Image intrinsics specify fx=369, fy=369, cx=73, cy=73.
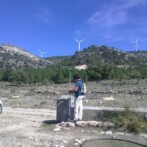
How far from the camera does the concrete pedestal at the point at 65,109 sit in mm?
14297

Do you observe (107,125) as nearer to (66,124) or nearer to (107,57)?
(66,124)

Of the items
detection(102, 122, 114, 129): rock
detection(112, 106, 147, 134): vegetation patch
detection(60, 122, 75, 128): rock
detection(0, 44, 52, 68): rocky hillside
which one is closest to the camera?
detection(112, 106, 147, 134): vegetation patch

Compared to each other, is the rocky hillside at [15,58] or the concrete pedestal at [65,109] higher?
the rocky hillside at [15,58]

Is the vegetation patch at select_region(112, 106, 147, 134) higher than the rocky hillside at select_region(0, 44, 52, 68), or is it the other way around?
the rocky hillside at select_region(0, 44, 52, 68)

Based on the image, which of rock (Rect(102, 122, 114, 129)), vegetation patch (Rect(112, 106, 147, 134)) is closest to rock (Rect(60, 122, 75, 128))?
rock (Rect(102, 122, 114, 129))

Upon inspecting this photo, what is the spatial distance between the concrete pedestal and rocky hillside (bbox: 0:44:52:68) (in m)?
118

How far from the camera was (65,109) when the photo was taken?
14430 millimetres

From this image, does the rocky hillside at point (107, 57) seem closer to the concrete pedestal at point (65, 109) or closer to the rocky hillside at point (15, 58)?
the rocky hillside at point (15, 58)

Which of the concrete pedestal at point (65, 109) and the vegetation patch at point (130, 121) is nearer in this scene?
the vegetation patch at point (130, 121)

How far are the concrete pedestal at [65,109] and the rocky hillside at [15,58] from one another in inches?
4636

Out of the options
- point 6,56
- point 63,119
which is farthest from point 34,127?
point 6,56

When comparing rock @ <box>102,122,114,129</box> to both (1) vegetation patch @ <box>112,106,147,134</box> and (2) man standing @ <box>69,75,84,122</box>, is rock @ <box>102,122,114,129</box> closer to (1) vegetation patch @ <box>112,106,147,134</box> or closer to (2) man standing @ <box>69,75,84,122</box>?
(1) vegetation patch @ <box>112,106,147,134</box>

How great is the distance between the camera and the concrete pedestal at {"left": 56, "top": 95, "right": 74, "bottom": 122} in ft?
46.9

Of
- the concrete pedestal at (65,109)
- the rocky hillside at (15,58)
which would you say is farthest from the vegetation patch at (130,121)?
the rocky hillside at (15,58)
